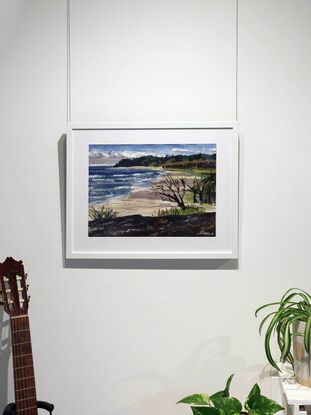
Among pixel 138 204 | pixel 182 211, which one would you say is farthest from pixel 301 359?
pixel 138 204

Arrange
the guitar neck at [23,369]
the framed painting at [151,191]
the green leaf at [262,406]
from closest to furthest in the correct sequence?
the green leaf at [262,406] < the guitar neck at [23,369] < the framed painting at [151,191]

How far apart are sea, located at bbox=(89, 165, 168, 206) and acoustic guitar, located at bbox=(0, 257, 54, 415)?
34 cm

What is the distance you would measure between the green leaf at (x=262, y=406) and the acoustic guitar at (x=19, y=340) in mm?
585

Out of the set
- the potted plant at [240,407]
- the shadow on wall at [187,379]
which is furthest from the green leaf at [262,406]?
the shadow on wall at [187,379]

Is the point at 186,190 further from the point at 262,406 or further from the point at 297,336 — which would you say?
the point at 262,406

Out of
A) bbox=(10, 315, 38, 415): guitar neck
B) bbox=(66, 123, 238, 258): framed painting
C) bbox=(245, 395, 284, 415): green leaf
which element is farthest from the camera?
bbox=(66, 123, 238, 258): framed painting

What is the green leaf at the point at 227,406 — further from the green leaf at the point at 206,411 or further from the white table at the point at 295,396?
the white table at the point at 295,396

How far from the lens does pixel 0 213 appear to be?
1534 millimetres

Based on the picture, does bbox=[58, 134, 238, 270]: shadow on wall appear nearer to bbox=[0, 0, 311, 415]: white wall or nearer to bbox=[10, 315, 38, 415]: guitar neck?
bbox=[0, 0, 311, 415]: white wall

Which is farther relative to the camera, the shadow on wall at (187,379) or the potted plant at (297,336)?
the shadow on wall at (187,379)

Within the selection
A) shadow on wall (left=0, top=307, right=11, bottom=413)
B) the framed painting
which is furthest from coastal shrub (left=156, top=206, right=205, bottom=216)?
shadow on wall (left=0, top=307, right=11, bottom=413)

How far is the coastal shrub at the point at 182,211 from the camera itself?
57.9 inches

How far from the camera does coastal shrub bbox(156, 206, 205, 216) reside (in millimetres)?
1472

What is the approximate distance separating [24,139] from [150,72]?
1.62ft
